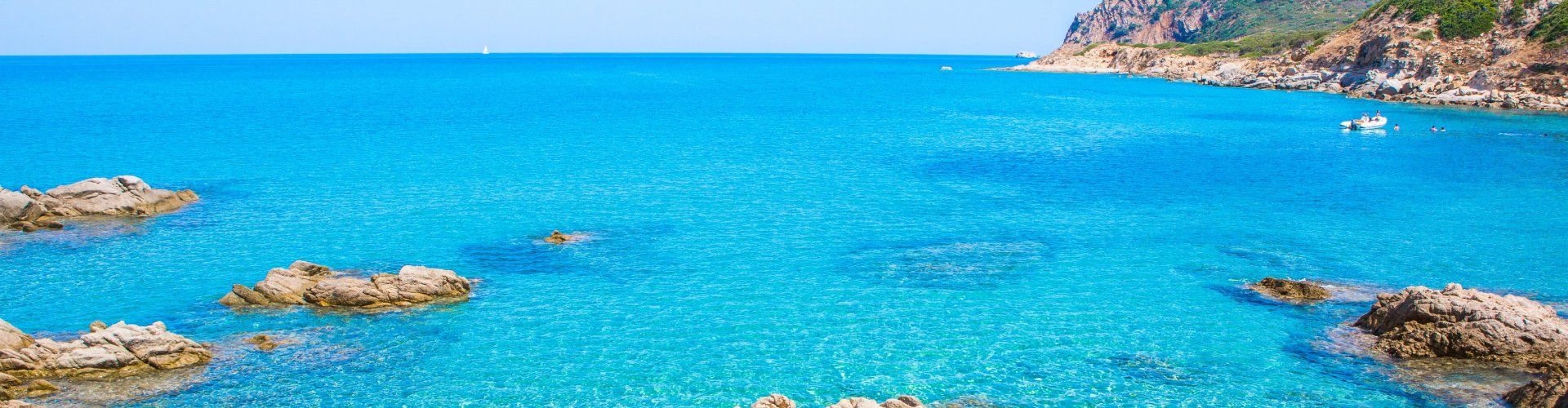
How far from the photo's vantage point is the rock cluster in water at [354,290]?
36.3m

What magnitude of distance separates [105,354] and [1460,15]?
467 feet

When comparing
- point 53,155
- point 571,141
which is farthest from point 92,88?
point 571,141

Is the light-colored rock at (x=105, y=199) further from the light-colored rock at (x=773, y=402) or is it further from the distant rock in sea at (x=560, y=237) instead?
the light-colored rock at (x=773, y=402)

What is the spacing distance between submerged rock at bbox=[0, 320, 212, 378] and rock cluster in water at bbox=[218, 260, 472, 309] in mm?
5793

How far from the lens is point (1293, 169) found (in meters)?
70.2

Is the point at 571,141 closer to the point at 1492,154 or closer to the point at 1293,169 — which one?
the point at 1293,169

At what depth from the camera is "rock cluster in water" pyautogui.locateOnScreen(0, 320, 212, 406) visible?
92.9ft

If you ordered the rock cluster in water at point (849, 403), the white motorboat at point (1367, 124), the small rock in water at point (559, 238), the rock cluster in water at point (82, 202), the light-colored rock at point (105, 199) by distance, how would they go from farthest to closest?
1. the white motorboat at point (1367, 124)
2. the light-colored rock at point (105, 199)
3. the rock cluster in water at point (82, 202)
4. the small rock in water at point (559, 238)
5. the rock cluster in water at point (849, 403)

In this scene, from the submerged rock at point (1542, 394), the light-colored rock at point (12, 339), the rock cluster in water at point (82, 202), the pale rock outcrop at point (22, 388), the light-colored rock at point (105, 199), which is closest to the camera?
the submerged rock at point (1542, 394)

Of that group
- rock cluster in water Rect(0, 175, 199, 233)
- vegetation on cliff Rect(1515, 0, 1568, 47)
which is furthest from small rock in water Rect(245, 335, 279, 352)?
vegetation on cliff Rect(1515, 0, 1568, 47)

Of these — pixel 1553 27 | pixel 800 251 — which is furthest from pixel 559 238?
pixel 1553 27

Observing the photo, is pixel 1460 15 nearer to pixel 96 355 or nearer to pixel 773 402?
pixel 773 402

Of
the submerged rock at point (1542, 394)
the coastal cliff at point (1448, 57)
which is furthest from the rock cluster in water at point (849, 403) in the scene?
the coastal cliff at point (1448, 57)

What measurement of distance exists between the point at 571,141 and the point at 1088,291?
5588cm
